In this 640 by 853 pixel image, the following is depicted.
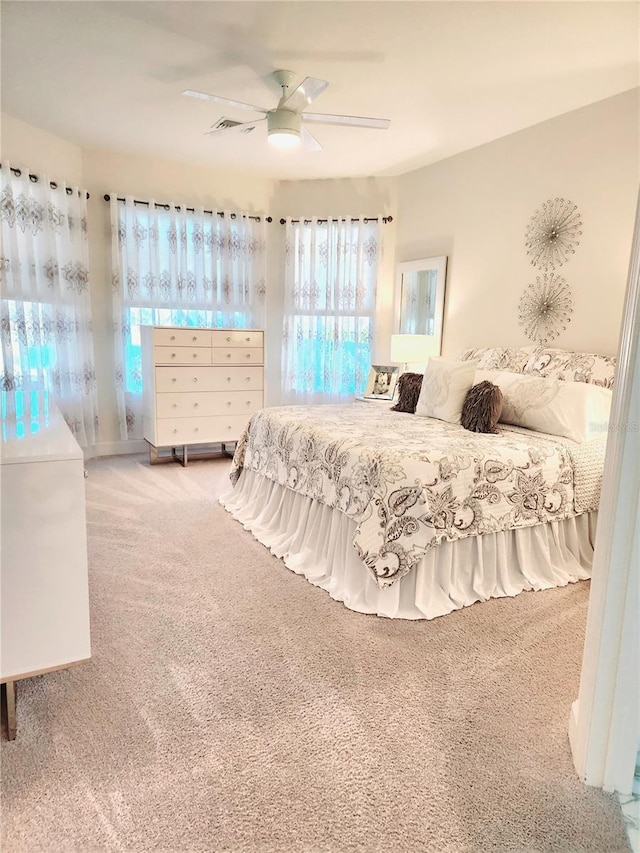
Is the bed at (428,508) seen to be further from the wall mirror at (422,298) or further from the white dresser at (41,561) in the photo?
the wall mirror at (422,298)

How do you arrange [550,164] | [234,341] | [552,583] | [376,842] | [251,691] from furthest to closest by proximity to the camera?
1. [234,341]
2. [550,164]
3. [552,583]
4. [251,691]
5. [376,842]

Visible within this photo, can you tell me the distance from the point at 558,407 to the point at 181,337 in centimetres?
285

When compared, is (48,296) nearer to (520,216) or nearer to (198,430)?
(198,430)

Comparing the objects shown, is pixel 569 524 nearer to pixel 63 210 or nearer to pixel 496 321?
pixel 496 321

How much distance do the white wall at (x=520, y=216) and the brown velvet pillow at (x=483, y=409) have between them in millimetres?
900

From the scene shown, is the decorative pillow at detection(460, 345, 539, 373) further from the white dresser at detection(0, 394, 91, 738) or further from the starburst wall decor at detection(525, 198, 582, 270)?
the white dresser at detection(0, 394, 91, 738)

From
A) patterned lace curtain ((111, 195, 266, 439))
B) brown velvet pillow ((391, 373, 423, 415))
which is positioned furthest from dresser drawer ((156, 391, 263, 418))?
brown velvet pillow ((391, 373, 423, 415))

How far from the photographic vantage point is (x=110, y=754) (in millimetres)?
1423

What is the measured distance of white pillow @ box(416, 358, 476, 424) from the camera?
9.95 ft

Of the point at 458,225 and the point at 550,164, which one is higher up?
the point at 550,164

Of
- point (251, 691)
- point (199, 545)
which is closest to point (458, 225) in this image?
point (199, 545)

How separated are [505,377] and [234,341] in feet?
7.50

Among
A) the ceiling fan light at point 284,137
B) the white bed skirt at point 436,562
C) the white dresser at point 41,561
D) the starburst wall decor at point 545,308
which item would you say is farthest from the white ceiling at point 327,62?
the white bed skirt at point 436,562

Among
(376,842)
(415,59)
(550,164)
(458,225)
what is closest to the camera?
(376,842)
